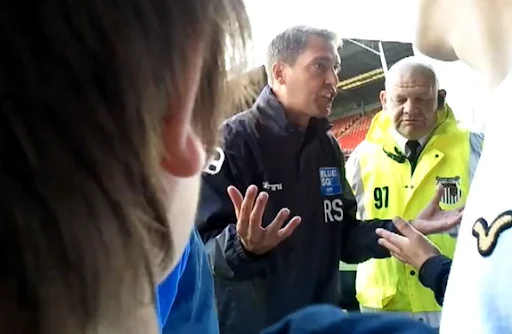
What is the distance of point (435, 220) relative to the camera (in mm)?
1393

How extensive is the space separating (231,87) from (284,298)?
3.21 ft

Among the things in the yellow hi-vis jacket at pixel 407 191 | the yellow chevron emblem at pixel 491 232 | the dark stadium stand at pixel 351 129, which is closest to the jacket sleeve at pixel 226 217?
the yellow hi-vis jacket at pixel 407 191

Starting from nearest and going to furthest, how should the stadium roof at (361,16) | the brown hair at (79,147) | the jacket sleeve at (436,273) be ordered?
the brown hair at (79,147) < the jacket sleeve at (436,273) < the stadium roof at (361,16)

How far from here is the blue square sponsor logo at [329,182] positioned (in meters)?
1.38

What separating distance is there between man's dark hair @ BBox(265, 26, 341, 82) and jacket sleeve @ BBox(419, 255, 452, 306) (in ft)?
1.84

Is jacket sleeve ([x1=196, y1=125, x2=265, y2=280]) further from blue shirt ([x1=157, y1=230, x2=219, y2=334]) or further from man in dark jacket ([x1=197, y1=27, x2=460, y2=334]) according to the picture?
blue shirt ([x1=157, y1=230, x2=219, y2=334])

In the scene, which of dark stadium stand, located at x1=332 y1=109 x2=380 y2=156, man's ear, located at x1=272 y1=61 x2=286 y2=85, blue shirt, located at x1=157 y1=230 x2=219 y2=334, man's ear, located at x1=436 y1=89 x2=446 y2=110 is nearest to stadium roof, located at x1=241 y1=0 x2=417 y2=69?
man's ear, located at x1=436 y1=89 x2=446 y2=110

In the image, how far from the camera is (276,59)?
1.52 meters

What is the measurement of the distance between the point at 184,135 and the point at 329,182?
109 cm

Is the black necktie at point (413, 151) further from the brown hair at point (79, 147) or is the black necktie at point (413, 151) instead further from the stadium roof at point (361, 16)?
the brown hair at point (79, 147)

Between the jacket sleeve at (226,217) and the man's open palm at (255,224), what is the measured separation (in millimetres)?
25

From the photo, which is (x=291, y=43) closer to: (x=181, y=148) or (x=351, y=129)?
(x=181, y=148)

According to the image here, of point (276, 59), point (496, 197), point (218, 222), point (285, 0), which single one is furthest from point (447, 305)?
point (285, 0)

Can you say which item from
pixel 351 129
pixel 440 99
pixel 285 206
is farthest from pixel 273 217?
pixel 351 129
